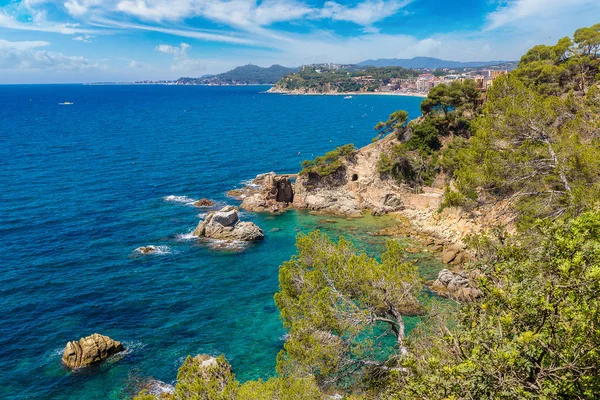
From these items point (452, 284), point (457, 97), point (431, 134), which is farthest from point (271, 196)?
point (457, 97)

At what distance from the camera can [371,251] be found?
133 ft

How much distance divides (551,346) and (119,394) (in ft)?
76.9

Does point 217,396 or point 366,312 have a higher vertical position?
point 366,312

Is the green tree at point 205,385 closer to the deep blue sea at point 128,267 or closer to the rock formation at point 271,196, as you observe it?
the deep blue sea at point 128,267

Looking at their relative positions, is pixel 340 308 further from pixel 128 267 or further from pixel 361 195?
pixel 361 195

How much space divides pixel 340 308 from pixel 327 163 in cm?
4277

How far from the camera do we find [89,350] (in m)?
26.0

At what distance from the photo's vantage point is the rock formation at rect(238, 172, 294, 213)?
55.3m

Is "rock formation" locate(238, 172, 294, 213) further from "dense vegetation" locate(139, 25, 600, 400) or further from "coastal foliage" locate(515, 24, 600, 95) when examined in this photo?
"coastal foliage" locate(515, 24, 600, 95)

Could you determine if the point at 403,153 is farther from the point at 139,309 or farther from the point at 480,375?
the point at 480,375

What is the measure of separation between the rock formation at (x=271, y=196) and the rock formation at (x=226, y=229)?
29.2 feet

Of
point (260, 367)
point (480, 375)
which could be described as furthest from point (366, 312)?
point (260, 367)

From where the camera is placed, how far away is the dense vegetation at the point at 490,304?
27.9 feet

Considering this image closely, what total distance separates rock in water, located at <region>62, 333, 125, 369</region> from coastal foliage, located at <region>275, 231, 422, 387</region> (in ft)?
47.5
